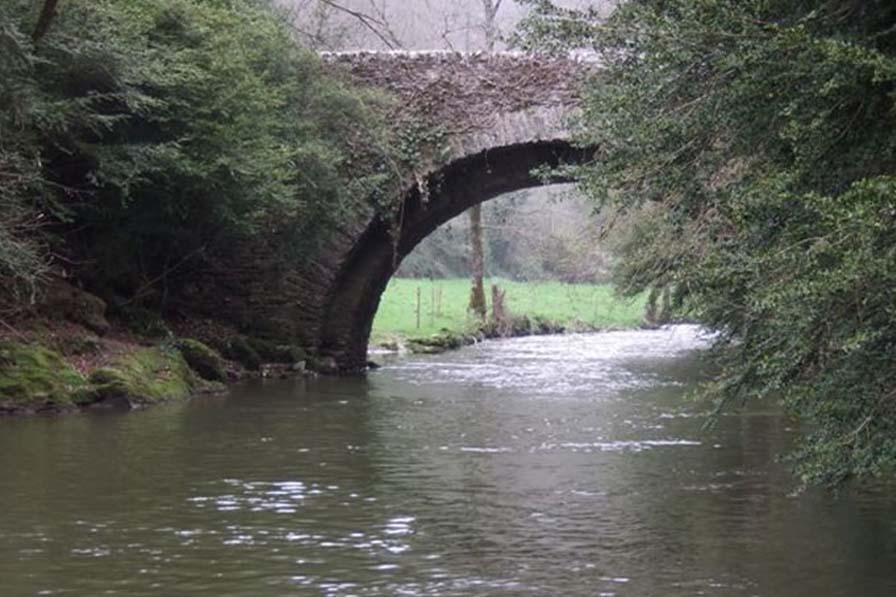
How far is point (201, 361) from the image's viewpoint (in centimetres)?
1959

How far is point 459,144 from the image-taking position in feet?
74.0

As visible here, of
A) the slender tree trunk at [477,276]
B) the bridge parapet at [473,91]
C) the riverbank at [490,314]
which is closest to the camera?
the bridge parapet at [473,91]

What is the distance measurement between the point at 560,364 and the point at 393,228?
4457 mm

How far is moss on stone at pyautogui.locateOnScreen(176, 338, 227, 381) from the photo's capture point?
1948cm

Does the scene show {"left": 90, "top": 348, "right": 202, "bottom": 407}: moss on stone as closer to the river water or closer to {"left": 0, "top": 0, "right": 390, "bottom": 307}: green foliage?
the river water

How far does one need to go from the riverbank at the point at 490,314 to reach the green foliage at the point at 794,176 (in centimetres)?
1722

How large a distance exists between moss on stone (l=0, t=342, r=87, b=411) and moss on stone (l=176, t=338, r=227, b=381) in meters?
2.91

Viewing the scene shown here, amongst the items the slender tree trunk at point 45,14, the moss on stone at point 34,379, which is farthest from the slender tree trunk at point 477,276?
the slender tree trunk at point 45,14

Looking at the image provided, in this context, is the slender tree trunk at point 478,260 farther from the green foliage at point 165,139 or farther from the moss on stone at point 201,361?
the moss on stone at point 201,361

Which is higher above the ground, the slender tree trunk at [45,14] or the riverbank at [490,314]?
the slender tree trunk at [45,14]

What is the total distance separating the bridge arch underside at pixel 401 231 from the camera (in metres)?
22.9

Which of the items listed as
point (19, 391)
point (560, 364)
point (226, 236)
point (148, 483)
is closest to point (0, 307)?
point (19, 391)

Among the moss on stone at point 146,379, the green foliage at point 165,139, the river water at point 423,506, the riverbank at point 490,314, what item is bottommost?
the river water at point 423,506

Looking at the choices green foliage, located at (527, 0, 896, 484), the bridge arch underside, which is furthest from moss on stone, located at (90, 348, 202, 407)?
green foliage, located at (527, 0, 896, 484)
